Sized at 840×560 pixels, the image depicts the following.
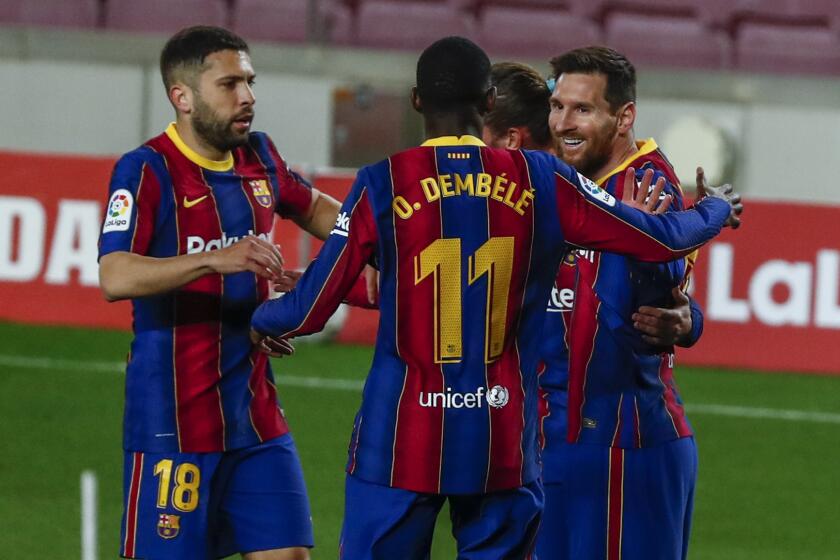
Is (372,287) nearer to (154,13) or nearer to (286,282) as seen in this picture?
(286,282)

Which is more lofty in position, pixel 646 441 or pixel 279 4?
pixel 279 4

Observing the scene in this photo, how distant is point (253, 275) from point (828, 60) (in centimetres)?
1175

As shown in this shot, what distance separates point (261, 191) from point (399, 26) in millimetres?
10004

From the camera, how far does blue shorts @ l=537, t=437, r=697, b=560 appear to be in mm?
4559

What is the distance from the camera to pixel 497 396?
3908mm

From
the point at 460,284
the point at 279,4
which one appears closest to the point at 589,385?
the point at 460,284

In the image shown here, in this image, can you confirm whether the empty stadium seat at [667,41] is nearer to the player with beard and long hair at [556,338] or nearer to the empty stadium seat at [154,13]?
the empty stadium seat at [154,13]

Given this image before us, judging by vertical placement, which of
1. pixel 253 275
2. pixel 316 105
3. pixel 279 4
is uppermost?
pixel 279 4

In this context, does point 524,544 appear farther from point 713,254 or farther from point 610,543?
point 713,254

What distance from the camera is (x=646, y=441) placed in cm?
457


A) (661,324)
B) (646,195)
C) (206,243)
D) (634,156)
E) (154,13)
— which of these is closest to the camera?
(646,195)

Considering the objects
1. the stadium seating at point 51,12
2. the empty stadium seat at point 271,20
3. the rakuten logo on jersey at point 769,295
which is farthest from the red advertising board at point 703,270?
the empty stadium seat at point 271,20

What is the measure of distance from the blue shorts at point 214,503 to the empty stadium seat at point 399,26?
10.1 metres

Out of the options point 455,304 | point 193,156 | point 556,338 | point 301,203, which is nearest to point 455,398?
point 455,304
